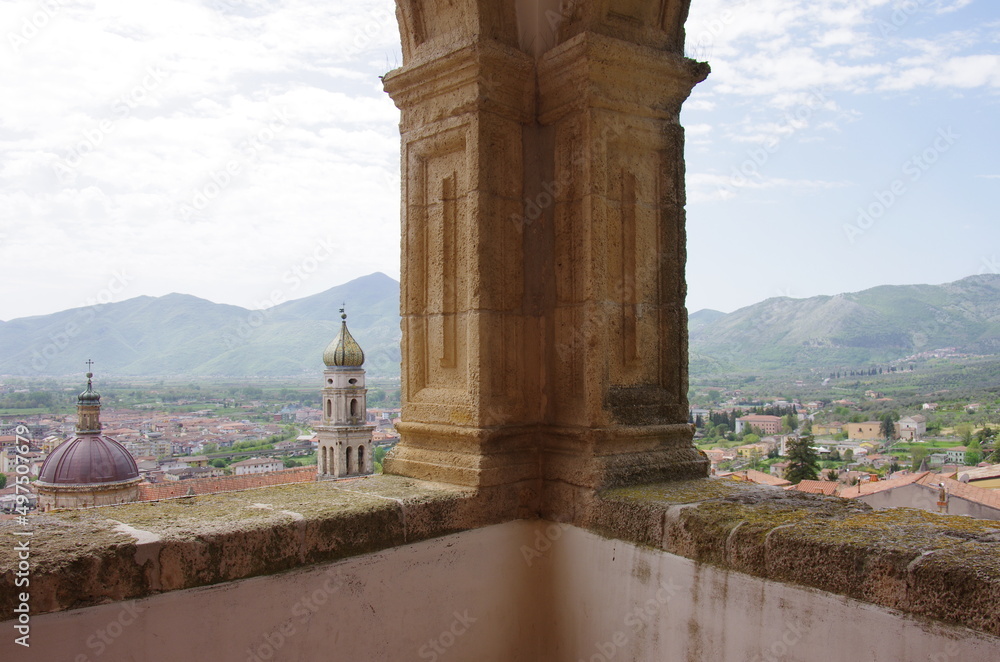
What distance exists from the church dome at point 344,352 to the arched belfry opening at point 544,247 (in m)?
30.0

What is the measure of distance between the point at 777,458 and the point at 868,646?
3.06 m

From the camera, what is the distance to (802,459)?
399 cm

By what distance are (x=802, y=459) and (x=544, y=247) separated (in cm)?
232

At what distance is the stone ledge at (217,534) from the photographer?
5.07ft

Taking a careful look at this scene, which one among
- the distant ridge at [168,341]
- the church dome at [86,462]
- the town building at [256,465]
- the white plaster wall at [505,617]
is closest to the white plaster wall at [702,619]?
the white plaster wall at [505,617]

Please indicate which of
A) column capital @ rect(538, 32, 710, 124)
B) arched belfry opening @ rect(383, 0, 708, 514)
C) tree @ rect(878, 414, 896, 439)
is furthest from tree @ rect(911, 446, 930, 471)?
column capital @ rect(538, 32, 710, 124)

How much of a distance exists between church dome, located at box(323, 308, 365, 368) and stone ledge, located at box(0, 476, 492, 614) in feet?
99.6

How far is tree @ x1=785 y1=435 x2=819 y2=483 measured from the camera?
13.0 ft

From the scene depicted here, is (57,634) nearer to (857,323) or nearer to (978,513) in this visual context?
(978,513)

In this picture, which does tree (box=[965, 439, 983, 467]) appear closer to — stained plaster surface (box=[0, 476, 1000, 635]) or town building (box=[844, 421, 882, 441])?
town building (box=[844, 421, 882, 441])

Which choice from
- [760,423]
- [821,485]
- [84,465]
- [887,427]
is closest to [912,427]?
[887,427]

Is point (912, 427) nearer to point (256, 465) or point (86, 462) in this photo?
point (256, 465)

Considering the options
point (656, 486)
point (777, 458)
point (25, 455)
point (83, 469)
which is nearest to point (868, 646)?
point (656, 486)

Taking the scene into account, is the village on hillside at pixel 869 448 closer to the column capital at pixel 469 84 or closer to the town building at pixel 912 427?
the town building at pixel 912 427
